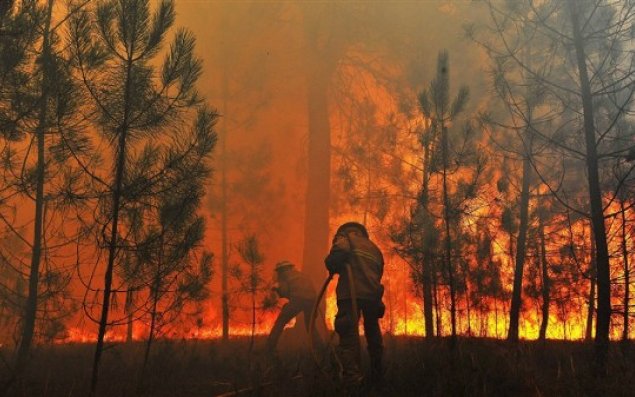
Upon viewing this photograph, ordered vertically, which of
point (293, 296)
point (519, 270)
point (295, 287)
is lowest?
point (293, 296)

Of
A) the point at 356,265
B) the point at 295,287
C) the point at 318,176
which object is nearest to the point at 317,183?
the point at 318,176

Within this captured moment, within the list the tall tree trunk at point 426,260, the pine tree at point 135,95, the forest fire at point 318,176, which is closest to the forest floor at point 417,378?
the forest fire at point 318,176

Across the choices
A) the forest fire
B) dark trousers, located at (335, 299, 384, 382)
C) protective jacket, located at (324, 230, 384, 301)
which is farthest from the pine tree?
dark trousers, located at (335, 299, 384, 382)

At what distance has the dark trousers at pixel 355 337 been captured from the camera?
4.89m

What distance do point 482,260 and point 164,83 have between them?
776cm

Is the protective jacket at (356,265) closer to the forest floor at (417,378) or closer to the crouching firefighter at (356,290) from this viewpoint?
the crouching firefighter at (356,290)

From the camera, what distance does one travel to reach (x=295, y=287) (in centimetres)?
880

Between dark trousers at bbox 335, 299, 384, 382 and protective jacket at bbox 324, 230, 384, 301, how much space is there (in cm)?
9

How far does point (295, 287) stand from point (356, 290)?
134 inches

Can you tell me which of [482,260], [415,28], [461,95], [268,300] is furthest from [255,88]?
[461,95]

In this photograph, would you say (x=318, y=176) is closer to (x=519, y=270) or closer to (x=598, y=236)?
(x=519, y=270)

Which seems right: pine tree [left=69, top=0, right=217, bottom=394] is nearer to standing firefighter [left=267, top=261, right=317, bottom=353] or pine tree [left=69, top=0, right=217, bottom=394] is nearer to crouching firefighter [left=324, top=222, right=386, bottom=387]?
crouching firefighter [left=324, top=222, right=386, bottom=387]

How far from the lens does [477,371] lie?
16.0ft

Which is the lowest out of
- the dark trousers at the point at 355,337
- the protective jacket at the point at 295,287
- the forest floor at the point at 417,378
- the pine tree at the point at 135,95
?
the forest floor at the point at 417,378
